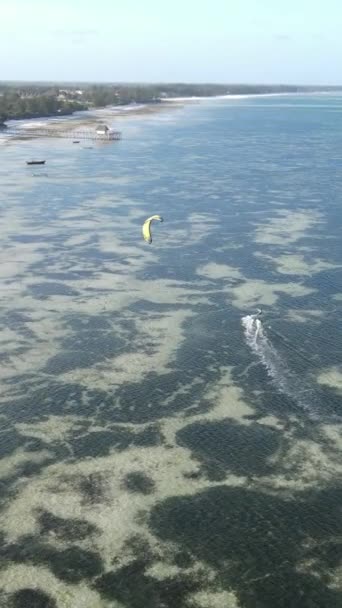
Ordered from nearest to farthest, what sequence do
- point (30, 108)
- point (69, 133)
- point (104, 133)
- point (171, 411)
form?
1. point (171, 411)
2. point (104, 133)
3. point (69, 133)
4. point (30, 108)

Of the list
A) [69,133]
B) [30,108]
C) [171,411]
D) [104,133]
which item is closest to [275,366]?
[171,411]

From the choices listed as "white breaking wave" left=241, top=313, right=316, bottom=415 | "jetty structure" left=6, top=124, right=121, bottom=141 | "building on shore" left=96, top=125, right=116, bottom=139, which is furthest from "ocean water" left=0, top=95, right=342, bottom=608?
"jetty structure" left=6, top=124, right=121, bottom=141

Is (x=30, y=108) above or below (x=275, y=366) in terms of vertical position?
above

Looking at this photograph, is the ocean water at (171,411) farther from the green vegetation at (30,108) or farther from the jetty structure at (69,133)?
the green vegetation at (30,108)

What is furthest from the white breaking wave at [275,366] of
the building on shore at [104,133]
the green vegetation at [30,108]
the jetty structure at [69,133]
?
the green vegetation at [30,108]

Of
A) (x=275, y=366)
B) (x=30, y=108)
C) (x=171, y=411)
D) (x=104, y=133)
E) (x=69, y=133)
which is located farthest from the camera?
(x=30, y=108)

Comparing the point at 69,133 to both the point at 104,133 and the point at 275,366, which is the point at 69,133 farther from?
the point at 275,366
